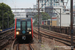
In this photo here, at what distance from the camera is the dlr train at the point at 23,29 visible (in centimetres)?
1478

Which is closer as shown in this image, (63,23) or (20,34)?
(20,34)

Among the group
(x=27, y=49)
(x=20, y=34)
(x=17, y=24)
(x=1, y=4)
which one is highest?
(x=1, y=4)

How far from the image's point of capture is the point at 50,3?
292 feet

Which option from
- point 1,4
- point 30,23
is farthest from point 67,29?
point 1,4

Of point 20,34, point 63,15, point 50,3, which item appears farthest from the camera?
point 50,3

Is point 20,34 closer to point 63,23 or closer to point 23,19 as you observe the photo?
point 23,19

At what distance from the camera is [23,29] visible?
14875 millimetres

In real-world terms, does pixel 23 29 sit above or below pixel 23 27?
below

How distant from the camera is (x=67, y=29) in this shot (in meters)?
27.7

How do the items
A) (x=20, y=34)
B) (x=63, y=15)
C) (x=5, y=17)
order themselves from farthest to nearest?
(x=5, y=17) → (x=63, y=15) → (x=20, y=34)

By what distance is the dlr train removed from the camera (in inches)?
582

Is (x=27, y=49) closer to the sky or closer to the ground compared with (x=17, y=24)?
closer to the ground

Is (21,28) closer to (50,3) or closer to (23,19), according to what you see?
(23,19)

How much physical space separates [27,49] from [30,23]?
13.5 feet
